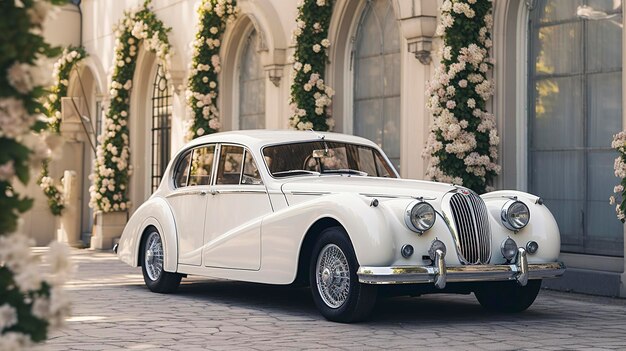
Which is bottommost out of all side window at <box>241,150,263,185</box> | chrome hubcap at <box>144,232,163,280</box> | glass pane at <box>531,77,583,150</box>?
chrome hubcap at <box>144,232,163,280</box>

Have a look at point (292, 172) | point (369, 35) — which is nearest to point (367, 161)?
point (292, 172)

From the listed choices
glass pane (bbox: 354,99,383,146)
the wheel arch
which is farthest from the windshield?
glass pane (bbox: 354,99,383,146)

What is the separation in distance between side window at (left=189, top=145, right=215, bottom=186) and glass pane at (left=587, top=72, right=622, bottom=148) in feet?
12.9

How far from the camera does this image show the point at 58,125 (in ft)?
70.7

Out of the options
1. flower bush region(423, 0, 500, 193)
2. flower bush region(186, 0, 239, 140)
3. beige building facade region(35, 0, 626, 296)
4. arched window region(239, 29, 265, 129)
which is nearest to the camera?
beige building facade region(35, 0, 626, 296)

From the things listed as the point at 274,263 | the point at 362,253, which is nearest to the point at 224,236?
the point at 274,263

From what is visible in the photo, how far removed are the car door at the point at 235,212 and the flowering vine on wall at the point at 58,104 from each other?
12081 millimetres

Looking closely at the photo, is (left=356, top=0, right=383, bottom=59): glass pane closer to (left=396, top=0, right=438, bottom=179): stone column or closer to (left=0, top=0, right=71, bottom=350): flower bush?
(left=396, top=0, right=438, bottom=179): stone column

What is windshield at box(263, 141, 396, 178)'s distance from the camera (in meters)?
8.74

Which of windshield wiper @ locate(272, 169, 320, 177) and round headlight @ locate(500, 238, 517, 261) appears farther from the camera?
windshield wiper @ locate(272, 169, 320, 177)

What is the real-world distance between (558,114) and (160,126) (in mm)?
10345

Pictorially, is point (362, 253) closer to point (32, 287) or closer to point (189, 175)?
point (189, 175)

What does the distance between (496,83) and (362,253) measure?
193 inches

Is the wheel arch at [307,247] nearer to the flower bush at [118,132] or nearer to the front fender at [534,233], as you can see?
the front fender at [534,233]
